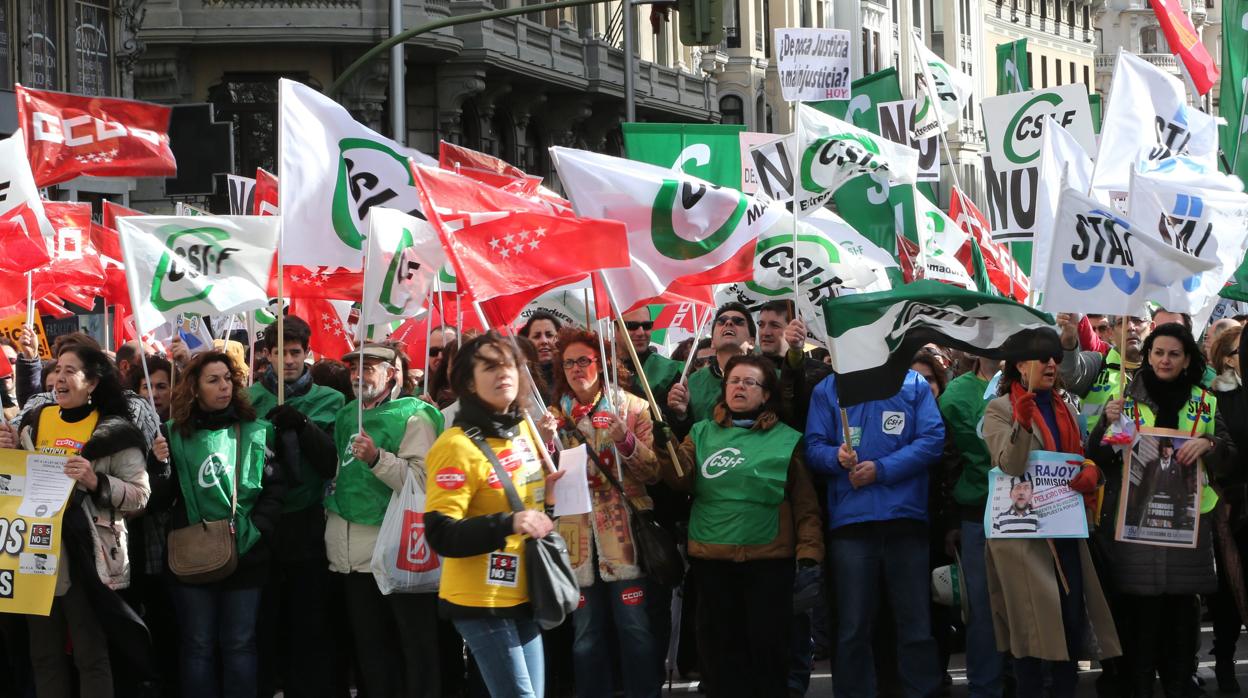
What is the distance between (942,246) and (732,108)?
119 ft

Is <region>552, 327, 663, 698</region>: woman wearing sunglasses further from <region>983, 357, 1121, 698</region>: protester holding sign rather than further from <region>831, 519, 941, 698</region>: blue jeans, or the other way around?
<region>983, 357, 1121, 698</region>: protester holding sign

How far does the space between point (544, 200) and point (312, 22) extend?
18904 mm

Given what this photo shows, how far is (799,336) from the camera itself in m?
9.30

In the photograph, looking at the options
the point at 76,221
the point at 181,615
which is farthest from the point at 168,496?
the point at 76,221

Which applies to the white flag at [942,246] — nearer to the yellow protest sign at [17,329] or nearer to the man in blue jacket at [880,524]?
the man in blue jacket at [880,524]

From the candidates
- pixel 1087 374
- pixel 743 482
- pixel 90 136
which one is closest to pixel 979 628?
pixel 743 482

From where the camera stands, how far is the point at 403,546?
8539 mm

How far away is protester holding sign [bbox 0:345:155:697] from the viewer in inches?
337

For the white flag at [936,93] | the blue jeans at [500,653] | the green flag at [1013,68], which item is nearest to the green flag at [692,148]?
the white flag at [936,93]

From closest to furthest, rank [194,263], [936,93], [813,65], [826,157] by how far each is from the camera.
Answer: [194,263]
[826,157]
[936,93]
[813,65]

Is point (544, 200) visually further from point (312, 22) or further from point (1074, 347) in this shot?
point (312, 22)

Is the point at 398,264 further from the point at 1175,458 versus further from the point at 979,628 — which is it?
the point at 1175,458

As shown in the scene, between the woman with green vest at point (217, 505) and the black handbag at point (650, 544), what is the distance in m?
1.49

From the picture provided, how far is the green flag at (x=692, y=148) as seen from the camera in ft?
43.0
